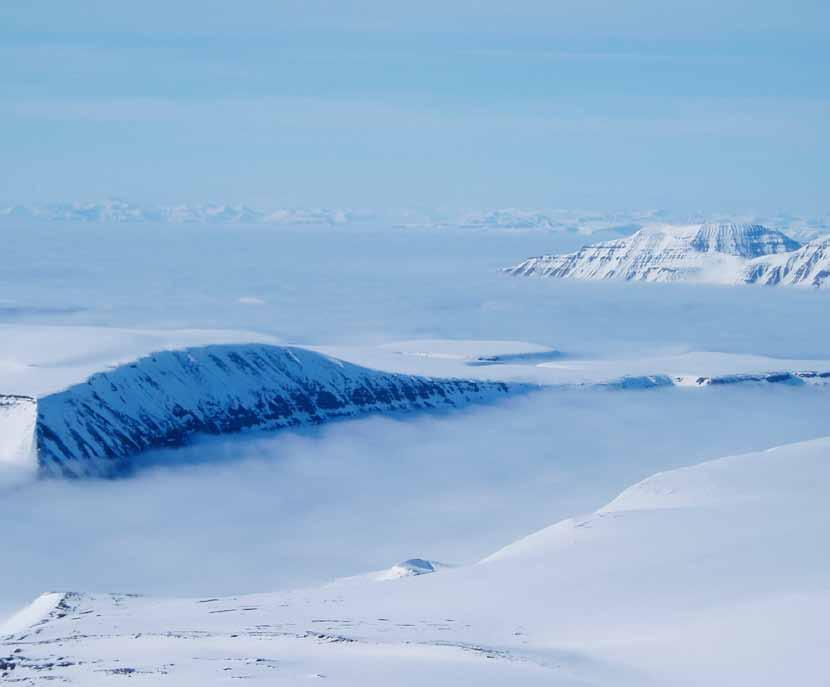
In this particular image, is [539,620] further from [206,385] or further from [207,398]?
[206,385]

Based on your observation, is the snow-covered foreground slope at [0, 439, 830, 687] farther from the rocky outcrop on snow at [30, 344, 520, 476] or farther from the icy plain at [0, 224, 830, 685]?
the rocky outcrop on snow at [30, 344, 520, 476]

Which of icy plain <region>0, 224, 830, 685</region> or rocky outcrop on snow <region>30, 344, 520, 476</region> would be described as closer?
icy plain <region>0, 224, 830, 685</region>

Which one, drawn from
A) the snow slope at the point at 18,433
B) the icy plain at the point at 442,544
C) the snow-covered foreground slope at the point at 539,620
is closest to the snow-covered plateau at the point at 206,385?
the snow slope at the point at 18,433

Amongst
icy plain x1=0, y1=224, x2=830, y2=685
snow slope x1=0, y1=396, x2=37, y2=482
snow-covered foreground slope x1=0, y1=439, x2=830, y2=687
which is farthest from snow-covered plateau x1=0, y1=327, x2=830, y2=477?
snow-covered foreground slope x1=0, y1=439, x2=830, y2=687

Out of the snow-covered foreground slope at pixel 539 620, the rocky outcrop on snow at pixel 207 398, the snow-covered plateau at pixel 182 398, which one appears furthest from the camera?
the rocky outcrop on snow at pixel 207 398

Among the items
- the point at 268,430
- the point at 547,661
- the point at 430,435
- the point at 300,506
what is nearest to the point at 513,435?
the point at 430,435

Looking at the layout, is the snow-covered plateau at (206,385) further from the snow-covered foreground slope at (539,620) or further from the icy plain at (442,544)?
the snow-covered foreground slope at (539,620)
